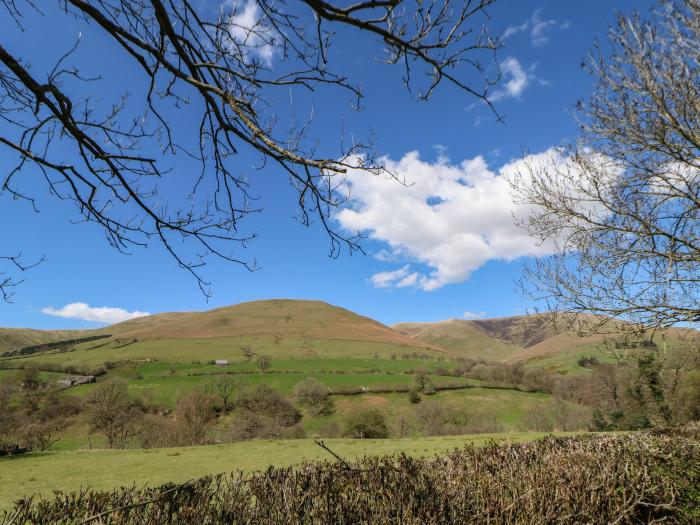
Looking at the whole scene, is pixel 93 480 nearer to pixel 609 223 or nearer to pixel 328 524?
pixel 328 524

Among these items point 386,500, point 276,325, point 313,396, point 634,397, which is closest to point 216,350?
point 276,325

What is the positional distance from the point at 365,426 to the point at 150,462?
82.8 ft

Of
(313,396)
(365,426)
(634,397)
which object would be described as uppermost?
(634,397)

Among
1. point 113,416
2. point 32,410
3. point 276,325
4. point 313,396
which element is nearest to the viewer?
point 113,416

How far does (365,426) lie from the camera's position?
46812 millimetres

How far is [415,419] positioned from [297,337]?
231 ft

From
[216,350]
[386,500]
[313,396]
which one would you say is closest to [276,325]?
[216,350]

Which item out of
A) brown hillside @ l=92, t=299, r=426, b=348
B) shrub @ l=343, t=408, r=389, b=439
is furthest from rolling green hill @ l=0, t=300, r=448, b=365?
shrub @ l=343, t=408, r=389, b=439

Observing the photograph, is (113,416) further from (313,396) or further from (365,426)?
(365,426)

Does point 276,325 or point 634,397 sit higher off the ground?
point 276,325

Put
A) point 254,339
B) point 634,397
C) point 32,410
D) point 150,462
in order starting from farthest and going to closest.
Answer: point 254,339
point 32,410
point 634,397
point 150,462

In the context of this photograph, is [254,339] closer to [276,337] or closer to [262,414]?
[276,337]

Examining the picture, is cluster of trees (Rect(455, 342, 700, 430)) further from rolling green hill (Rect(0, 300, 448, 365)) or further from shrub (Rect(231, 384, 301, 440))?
rolling green hill (Rect(0, 300, 448, 365))

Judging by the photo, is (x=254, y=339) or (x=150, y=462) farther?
(x=254, y=339)
